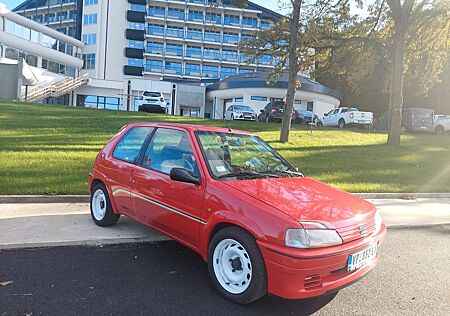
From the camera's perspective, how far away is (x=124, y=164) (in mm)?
5055

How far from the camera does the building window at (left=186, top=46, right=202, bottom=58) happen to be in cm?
6431

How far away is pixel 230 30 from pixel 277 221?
65.1 meters

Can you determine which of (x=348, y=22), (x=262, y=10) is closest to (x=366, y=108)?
(x=262, y=10)

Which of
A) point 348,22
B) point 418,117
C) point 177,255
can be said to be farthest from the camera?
point 418,117

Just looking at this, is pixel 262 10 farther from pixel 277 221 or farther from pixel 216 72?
pixel 277 221

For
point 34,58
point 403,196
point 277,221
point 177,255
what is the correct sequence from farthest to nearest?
point 34,58
point 403,196
point 177,255
point 277,221

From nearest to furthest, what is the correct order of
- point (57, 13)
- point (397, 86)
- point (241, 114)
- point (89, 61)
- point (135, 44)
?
1. point (397, 86)
2. point (241, 114)
3. point (89, 61)
4. point (135, 44)
5. point (57, 13)

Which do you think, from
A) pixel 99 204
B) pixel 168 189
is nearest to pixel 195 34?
pixel 99 204

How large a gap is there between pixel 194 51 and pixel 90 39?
1711cm

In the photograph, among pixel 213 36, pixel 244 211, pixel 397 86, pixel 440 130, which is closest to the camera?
pixel 244 211

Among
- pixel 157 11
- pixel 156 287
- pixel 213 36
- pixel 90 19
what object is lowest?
pixel 156 287

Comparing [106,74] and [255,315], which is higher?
[106,74]

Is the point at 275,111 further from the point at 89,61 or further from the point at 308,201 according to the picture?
the point at 89,61

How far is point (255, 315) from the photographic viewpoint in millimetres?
3258
